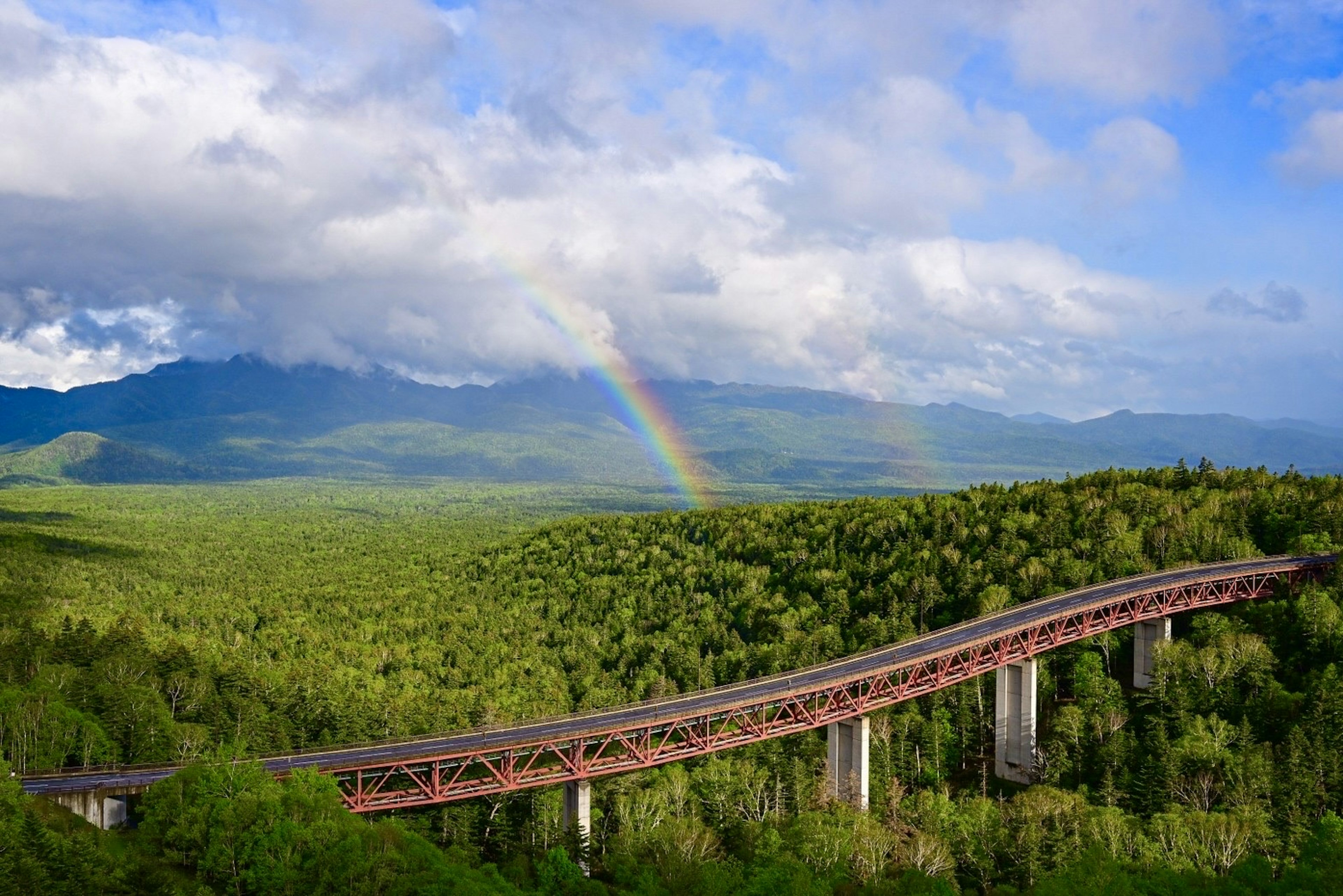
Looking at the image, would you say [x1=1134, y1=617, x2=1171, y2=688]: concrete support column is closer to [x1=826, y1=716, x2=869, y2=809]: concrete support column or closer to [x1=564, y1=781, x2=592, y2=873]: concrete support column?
[x1=826, y1=716, x2=869, y2=809]: concrete support column

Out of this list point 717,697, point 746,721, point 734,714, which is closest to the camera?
point 746,721

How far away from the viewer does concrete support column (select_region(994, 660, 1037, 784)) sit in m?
87.5

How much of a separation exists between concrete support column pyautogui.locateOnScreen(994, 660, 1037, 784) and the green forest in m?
2.26

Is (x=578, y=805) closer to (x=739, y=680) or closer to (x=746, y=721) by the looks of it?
(x=746, y=721)

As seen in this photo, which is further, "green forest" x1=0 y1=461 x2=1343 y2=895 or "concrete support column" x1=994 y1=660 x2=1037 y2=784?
"concrete support column" x1=994 y1=660 x2=1037 y2=784

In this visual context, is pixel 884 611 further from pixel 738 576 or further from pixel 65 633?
pixel 65 633

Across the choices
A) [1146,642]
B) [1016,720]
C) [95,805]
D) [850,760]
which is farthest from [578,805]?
[1146,642]

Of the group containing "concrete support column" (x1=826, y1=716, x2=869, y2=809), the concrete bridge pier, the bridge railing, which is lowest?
"concrete support column" (x1=826, y1=716, x2=869, y2=809)

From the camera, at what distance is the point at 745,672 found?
109m

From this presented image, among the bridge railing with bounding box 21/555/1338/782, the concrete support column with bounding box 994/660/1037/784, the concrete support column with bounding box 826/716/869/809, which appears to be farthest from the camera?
the concrete support column with bounding box 994/660/1037/784

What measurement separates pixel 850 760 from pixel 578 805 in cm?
2500

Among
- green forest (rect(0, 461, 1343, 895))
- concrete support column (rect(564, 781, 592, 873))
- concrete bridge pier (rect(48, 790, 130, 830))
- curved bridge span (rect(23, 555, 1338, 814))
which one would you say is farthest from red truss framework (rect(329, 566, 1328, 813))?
concrete bridge pier (rect(48, 790, 130, 830))

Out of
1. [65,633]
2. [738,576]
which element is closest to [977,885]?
[738,576]

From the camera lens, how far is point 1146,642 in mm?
98062
